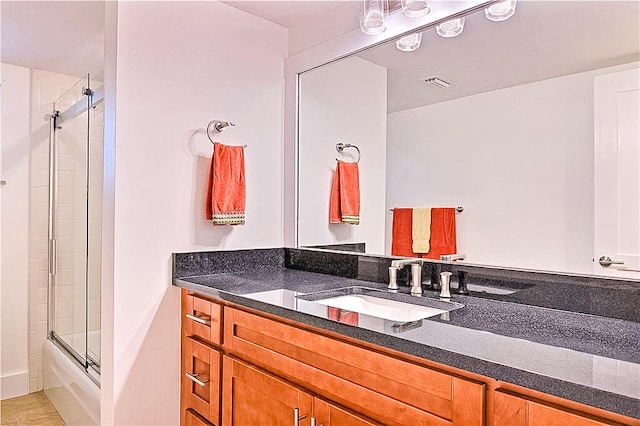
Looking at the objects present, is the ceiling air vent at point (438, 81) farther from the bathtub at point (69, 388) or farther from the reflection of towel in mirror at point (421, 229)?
the bathtub at point (69, 388)

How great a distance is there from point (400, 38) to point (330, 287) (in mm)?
1108

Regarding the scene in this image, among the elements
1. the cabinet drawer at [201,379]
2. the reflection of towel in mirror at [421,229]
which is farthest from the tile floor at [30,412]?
the reflection of towel in mirror at [421,229]

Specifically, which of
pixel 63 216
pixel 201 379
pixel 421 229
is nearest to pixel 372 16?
pixel 421 229

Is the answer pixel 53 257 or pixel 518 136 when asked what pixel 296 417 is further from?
pixel 53 257

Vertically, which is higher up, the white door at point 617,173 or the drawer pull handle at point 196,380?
the white door at point 617,173

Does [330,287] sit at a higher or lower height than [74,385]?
higher

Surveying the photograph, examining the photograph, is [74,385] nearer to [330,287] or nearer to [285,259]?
[285,259]

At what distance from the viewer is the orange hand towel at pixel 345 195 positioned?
219cm

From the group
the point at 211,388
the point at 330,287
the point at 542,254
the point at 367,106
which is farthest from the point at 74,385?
the point at 542,254

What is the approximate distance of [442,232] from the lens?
5.79ft

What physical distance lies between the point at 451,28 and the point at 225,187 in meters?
1.18

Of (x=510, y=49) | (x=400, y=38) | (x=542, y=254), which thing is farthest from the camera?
(x=400, y=38)

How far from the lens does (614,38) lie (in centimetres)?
135

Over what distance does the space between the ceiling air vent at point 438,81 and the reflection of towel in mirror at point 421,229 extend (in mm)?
507
